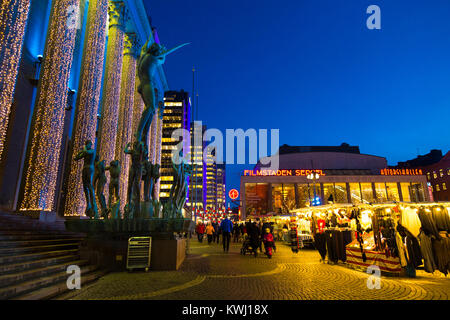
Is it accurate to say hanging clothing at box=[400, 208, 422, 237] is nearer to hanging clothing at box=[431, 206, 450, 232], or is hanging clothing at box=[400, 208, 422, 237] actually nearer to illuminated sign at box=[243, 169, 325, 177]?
hanging clothing at box=[431, 206, 450, 232]

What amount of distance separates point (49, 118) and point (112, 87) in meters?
8.82

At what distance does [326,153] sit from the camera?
208 ft

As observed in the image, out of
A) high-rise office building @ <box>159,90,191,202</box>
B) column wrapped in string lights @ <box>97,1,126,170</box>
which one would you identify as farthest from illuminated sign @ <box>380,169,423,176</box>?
high-rise office building @ <box>159,90,191,202</box>

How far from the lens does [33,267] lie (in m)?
6.15

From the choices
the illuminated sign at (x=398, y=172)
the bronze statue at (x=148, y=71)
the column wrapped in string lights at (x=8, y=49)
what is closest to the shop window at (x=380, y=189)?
the illuminated sign at (x=398, y=172)

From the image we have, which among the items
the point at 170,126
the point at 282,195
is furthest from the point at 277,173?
the point at 170,126

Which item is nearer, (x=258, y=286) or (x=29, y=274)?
(x=29, y=274)

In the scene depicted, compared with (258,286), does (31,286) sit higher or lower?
higher

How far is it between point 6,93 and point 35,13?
40.8ft

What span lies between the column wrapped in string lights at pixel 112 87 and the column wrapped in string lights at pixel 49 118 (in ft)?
18.9

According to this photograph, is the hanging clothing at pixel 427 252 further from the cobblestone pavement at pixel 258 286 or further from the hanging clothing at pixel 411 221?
the cobblestone pavement at pixel 258 286

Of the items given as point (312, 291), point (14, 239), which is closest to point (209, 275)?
point (312, 291)

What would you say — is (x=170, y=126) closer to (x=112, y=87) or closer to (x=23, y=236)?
(x=112, y=87)
